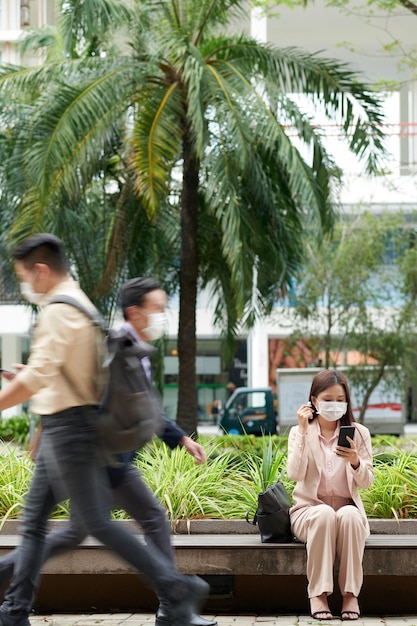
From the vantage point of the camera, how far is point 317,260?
2734 centimetres

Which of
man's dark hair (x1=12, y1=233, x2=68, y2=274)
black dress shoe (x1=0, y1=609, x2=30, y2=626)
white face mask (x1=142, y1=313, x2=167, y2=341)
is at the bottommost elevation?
black dress shoe (x1=0, y1=609, x2=30, y2=626)

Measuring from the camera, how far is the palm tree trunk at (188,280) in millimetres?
15852

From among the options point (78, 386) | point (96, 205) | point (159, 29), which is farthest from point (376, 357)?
point (78, 386)

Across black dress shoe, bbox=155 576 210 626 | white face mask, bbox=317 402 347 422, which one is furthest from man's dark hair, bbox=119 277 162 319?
black dress shoe, bbox=155 576 210 626

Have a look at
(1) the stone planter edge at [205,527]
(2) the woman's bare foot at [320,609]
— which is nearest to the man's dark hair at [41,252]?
(2) the woman's bare foot at [320,609]

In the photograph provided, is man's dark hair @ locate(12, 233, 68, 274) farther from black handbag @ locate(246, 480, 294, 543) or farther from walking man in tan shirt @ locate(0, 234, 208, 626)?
black handbag @ locate(246, 480, 294, 543)

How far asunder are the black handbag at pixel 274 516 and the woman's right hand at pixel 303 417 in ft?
1.33

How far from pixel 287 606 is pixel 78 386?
2.56 meters

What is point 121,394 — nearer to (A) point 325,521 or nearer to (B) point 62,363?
(B) point 62,363

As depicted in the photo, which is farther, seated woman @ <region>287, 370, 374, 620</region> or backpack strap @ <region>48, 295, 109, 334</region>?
seated woman @ <region>287, 370, 374, 620</region>

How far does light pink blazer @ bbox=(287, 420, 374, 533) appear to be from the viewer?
19.2 feet

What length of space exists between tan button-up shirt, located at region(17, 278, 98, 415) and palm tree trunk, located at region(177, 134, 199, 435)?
11.3 metres

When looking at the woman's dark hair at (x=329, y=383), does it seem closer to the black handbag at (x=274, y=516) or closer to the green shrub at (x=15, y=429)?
the black handbag at (x=274, y=516)

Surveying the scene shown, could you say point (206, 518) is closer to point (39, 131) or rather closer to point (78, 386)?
point (78, 386)
